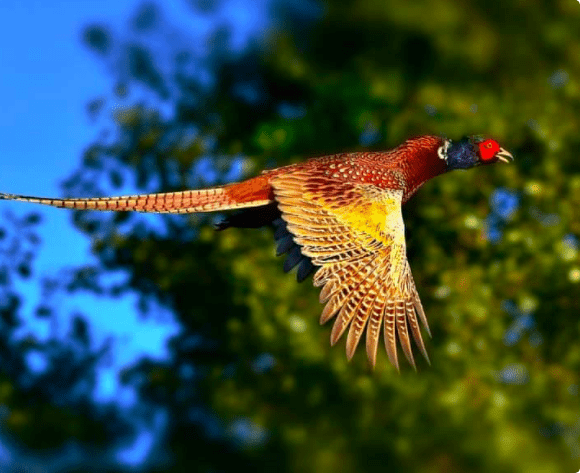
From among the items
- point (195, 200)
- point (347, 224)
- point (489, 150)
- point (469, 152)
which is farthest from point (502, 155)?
point (195, 200)

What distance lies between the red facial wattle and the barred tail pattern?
1058 millimetres

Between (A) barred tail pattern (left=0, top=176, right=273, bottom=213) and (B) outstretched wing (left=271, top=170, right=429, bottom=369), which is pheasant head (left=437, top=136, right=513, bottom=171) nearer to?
(B) outstretched wing (left=271, top=170, right=429, bottom=369)

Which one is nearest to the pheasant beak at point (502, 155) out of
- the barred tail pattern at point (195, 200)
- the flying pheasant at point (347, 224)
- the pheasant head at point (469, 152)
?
the pheasant head at point (469, 152)

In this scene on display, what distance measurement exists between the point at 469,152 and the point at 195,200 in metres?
1.34

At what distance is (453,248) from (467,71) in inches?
87.5

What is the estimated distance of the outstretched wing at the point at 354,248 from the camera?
4.25m

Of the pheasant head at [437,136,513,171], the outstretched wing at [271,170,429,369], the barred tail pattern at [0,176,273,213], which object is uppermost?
the pheasant head at [437,136,513,171]

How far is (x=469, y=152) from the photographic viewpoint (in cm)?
464

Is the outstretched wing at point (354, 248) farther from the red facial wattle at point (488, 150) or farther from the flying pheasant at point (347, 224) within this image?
the red facial wattle at point (488, 150)

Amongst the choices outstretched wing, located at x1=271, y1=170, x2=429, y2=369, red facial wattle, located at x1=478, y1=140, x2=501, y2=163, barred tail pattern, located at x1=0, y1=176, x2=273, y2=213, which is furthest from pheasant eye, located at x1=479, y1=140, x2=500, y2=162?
barred tail pattern, located at x1=0, y1=176, x2=273, y2=213

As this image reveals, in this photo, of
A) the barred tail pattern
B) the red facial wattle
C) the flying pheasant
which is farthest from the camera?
the red facial wattle

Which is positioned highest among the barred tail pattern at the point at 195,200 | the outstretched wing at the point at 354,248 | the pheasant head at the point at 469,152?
the pheasant head at the point at 469,152

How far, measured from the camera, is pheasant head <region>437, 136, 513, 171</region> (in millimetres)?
4562

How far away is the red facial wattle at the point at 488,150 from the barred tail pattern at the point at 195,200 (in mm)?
1058
